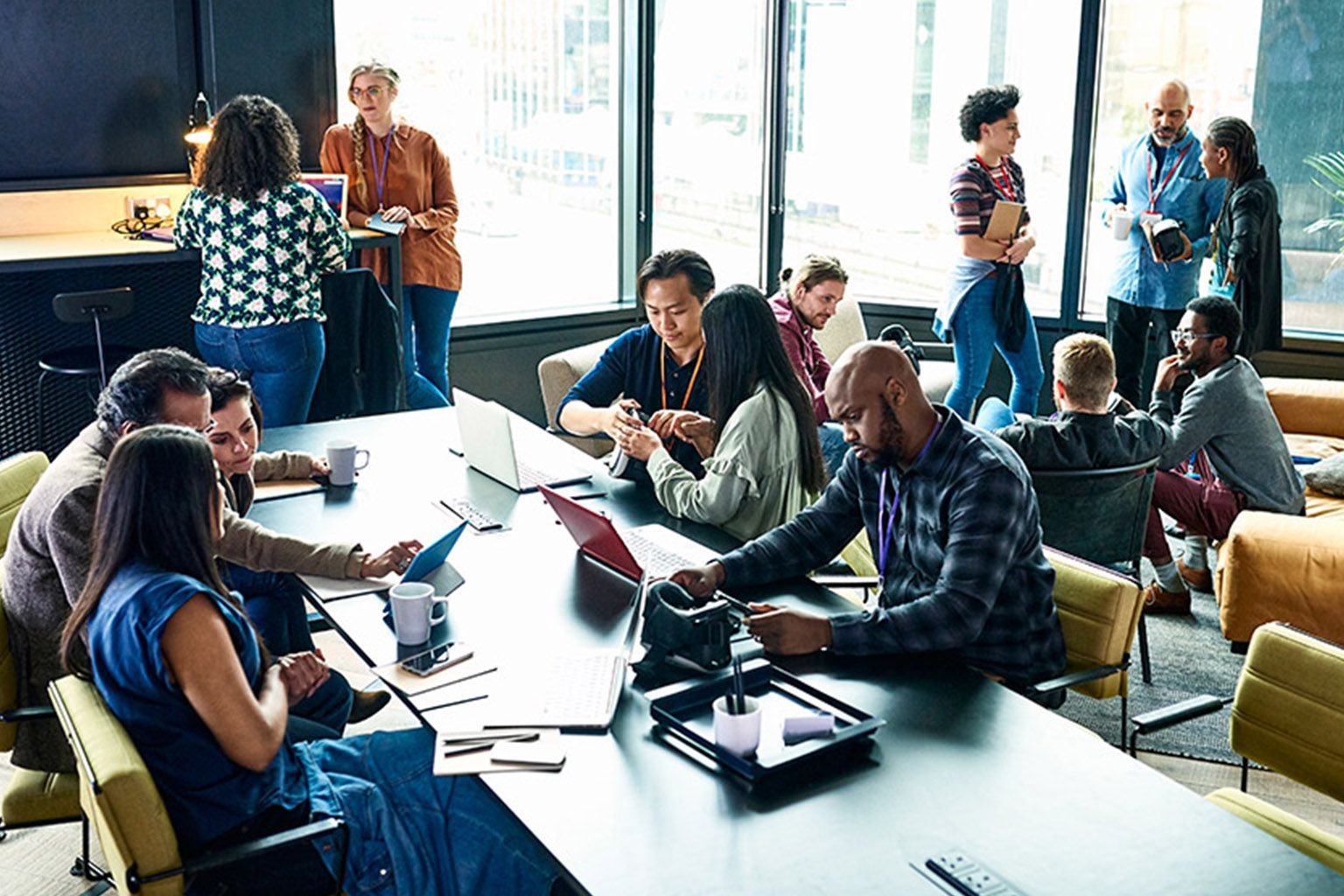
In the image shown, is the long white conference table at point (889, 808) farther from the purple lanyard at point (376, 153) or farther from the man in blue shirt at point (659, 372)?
the purple lanyard at point (376, 153)

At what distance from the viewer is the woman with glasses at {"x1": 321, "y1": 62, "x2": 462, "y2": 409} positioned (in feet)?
19.3

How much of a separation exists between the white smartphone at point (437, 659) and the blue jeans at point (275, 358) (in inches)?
106

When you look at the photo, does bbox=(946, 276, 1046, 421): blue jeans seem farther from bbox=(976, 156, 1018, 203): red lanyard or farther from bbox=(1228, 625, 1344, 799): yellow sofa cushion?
bbox=(1228, 625, 1344, 799): yellow sofa cushion

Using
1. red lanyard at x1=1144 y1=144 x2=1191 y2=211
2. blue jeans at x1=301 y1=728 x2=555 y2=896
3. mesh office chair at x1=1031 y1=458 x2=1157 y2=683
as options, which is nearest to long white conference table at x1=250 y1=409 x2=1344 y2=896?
blue jeans at x1=301 y1=728 x2=555 y2=896

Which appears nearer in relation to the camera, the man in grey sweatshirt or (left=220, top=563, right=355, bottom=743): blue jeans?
(left=220, top=563, right=355, bottom=743): blue jeans

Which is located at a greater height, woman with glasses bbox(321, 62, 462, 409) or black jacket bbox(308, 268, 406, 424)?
woman with glasses bbox(321, 62, 462, 409)

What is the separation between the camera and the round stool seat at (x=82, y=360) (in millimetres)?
5113

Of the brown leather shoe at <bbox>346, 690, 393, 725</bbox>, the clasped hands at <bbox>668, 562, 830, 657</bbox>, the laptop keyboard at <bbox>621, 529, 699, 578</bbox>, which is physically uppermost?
the clasped hands at <bbox>668, 562, 830, 657</bbox>

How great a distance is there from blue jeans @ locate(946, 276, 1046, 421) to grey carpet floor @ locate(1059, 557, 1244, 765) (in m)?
1.58

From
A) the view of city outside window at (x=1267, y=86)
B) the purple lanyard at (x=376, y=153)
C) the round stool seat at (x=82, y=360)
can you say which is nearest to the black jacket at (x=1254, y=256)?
the view of city outside window at (x=1267, y=86)

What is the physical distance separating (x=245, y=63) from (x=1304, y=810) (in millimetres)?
4999

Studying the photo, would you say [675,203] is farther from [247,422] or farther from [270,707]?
[270,707]

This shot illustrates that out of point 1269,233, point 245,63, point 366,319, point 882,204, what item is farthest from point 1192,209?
point 245,63

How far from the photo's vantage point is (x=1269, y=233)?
5.90m
